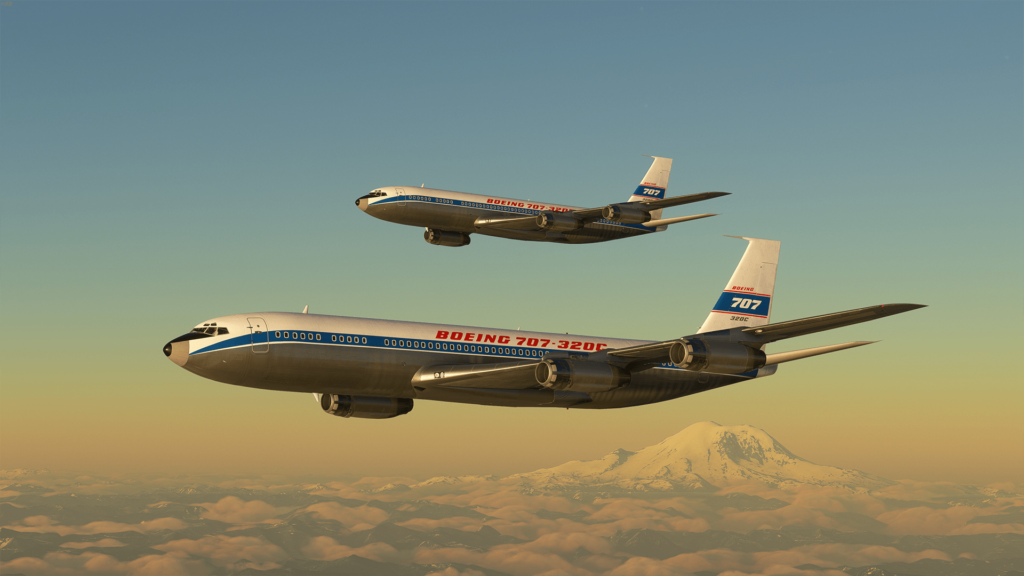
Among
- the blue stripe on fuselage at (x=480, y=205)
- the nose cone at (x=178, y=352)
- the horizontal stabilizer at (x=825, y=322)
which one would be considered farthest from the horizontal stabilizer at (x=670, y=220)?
the nose cone at (x=178, y=352)

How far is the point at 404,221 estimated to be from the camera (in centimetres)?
7794

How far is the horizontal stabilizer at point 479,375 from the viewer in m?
51.5

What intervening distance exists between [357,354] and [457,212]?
96.4 feet

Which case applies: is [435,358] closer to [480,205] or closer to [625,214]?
[480,205]

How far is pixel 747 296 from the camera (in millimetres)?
68438

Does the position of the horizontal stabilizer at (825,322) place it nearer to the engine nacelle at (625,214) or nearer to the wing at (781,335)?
the wing at (781,335)

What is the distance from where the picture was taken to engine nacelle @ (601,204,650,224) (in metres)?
75.4

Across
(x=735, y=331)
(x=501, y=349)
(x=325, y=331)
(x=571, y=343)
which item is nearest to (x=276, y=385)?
(x=325, y=331)

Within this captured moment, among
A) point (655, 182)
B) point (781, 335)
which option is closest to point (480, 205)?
point (655, 182)

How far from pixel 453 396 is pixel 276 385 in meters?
10.5

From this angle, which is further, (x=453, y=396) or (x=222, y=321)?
(x=453, y=396)

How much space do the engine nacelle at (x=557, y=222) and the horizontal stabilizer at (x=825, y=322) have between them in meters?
28.3

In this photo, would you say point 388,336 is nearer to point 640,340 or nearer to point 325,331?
point 325,331

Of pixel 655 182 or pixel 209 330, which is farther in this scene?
pixel 655 182
